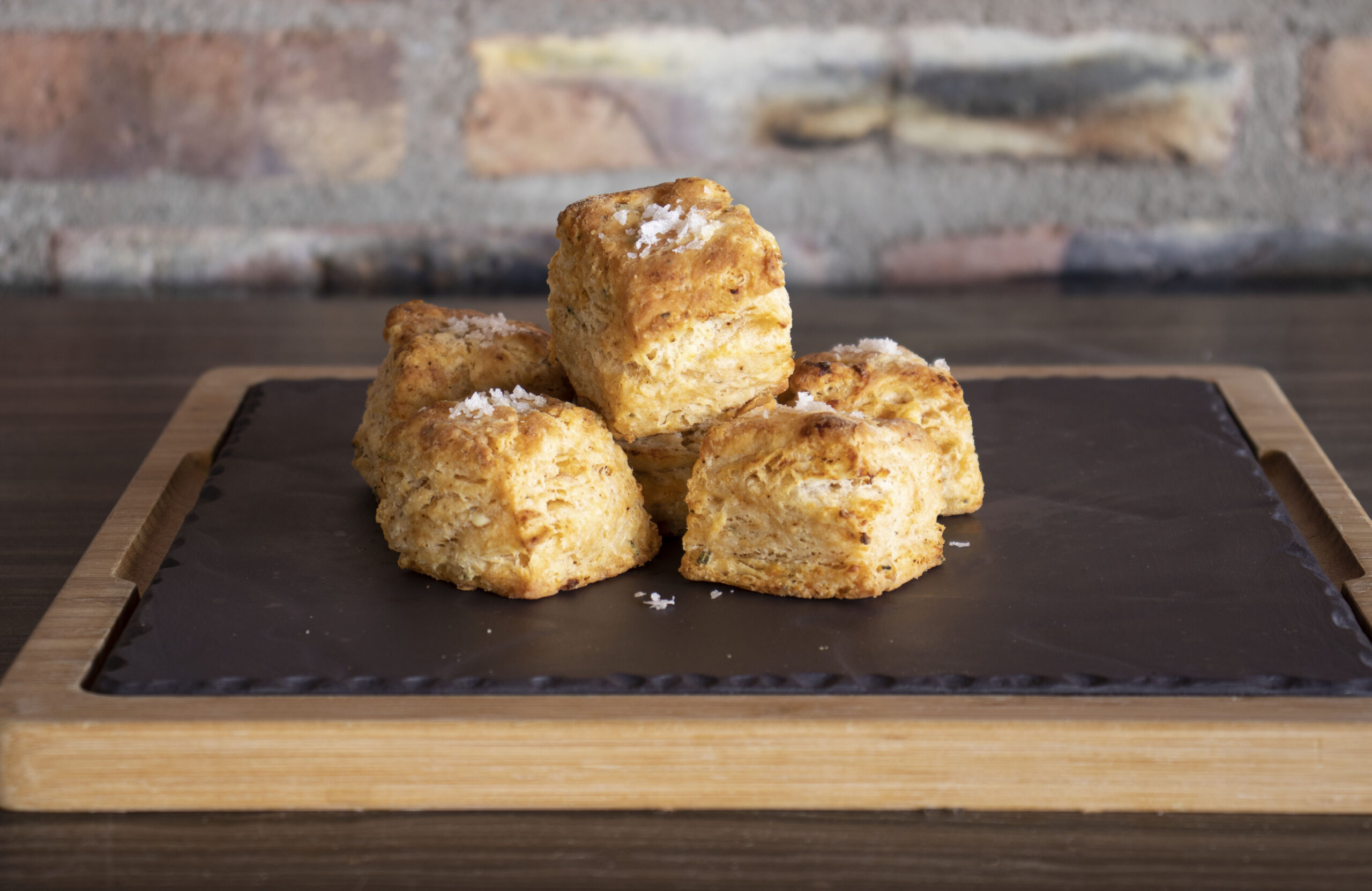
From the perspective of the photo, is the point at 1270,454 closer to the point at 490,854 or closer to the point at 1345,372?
the point at 1345,372

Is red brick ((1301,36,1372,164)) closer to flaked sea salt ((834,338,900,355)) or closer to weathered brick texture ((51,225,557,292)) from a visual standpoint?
weathered brick texture ((51,225,557,292))

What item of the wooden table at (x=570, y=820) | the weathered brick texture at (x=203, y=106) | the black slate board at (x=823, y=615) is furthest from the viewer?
the weathered brick texture at (x=203, y=106)

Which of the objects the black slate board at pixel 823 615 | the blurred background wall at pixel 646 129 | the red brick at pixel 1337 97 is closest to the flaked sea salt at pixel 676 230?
the black slate board at pixel 823 615

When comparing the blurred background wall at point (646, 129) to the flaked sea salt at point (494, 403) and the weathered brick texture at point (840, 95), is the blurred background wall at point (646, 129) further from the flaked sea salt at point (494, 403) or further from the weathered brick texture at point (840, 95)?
the flaked sea salt at point (494, 403)

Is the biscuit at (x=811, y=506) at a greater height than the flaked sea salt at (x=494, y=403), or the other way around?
the flaked sea salt at (x=494, y=403)

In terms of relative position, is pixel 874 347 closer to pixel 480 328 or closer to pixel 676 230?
pixel 676 230
